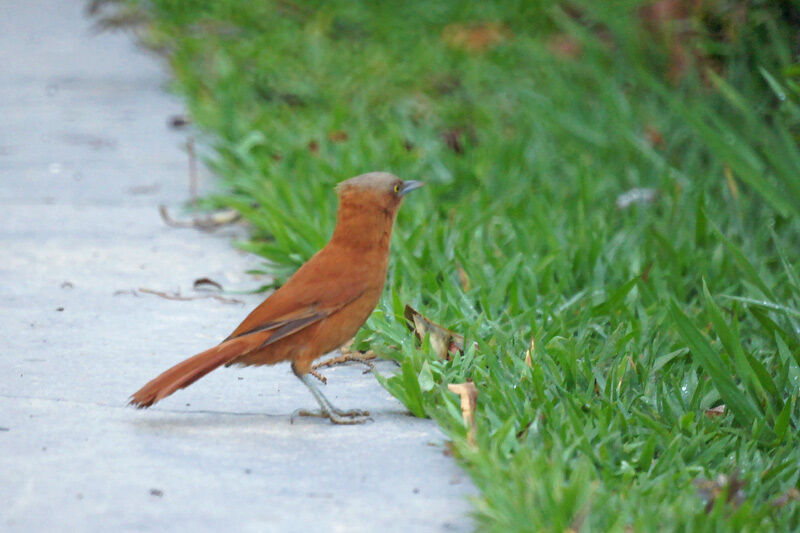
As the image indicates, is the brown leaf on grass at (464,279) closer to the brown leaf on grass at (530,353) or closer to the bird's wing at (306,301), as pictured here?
the brown leaf on grass at (530,353)

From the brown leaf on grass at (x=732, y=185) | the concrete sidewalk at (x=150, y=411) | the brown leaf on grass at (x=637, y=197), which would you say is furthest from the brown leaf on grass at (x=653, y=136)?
the concrete sidewalk at (x=150, y=411)

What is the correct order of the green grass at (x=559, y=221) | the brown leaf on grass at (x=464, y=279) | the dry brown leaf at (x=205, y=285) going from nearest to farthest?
the green grass at (x=559, y=221) → the brown leaf on grass at (x=464, y=279) → the dry brown leaf at (x=205, y=285)

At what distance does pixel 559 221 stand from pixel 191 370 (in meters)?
2.38

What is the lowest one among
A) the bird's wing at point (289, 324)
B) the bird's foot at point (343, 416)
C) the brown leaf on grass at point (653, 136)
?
the bird's foot at point (343, 416)

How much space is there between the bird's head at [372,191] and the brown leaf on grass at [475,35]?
503 cm

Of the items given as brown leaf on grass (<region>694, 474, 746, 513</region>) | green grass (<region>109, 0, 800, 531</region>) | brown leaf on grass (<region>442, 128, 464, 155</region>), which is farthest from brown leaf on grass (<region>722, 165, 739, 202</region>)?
brown leaf on grass (<region>694, 474, 746, 513</region>)

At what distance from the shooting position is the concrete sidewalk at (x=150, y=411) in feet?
7.99

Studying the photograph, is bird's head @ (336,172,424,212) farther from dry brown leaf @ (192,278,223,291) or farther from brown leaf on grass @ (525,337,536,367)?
dry brown leaf @ (192,278,223,291)

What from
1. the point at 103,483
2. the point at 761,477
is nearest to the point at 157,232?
the point at 103,483

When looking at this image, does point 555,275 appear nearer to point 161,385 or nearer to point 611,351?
point 611,351

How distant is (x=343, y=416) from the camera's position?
303 cm

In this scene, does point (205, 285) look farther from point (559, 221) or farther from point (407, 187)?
point (559, 221)

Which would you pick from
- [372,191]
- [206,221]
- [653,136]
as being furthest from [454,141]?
[372,191]

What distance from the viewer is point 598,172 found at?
564 centimetres
